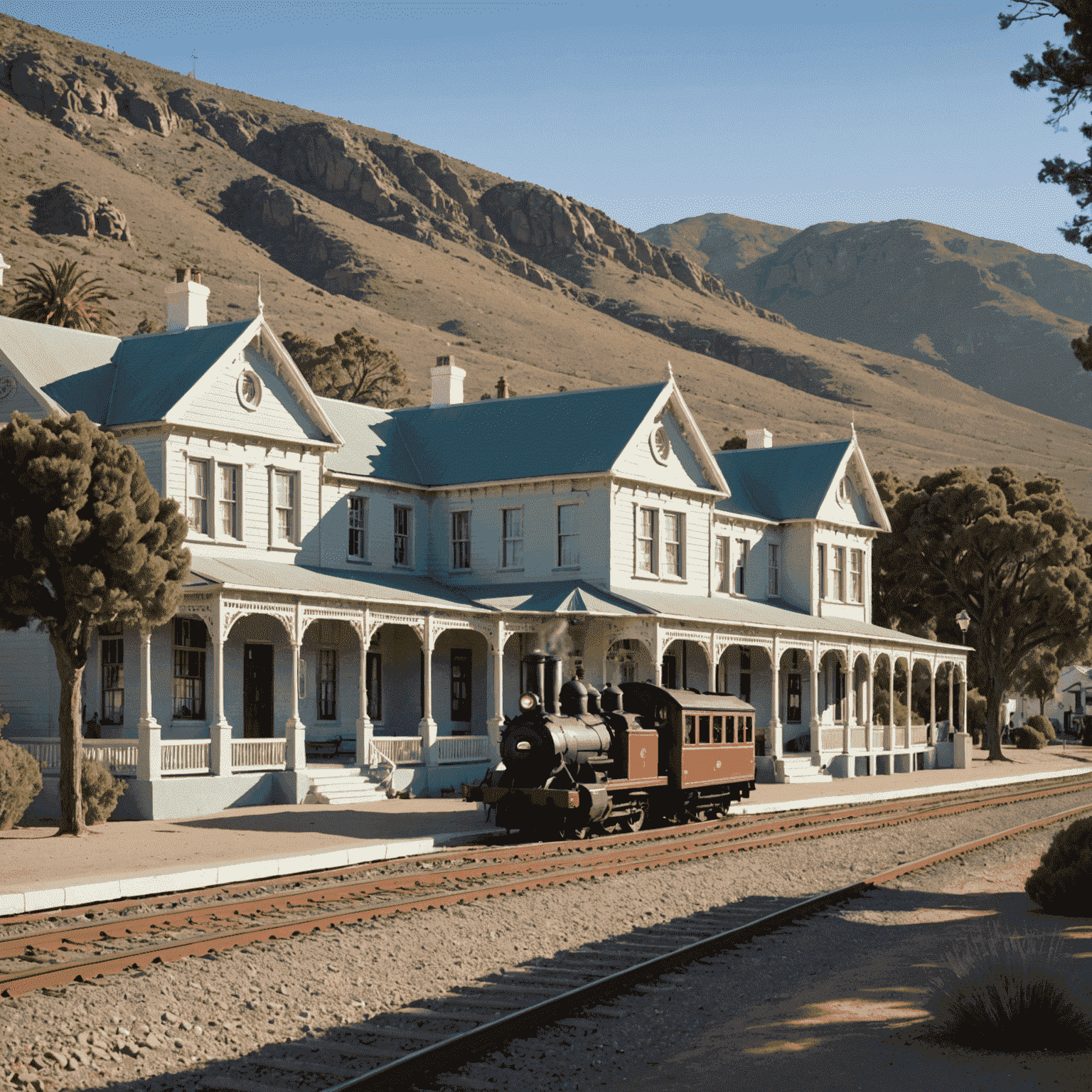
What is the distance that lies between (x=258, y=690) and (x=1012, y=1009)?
2298 cm

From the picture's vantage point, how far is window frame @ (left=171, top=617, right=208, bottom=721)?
2856 centimetres

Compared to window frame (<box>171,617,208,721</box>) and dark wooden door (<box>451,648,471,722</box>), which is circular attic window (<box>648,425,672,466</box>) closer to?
dark wooden door (<box>451,648,471,722</box>)

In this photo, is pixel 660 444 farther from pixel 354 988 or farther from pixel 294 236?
pixel 294 236

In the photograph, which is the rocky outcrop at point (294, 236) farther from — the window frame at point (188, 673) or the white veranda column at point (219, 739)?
the white veranda column at point (219, 739)

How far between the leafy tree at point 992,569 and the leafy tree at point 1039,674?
9863mm

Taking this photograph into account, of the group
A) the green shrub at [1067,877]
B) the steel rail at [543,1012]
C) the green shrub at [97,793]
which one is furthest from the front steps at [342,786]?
the green shrub at [1067,877]

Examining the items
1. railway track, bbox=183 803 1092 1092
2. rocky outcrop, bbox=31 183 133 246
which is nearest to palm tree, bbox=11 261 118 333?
railway track, bbox=183 803 1092 1092

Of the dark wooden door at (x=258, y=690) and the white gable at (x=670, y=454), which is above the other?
the white gable at (x=670, y=454)

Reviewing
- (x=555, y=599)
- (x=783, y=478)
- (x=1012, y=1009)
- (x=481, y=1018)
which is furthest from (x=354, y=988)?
(x=783, y=478)

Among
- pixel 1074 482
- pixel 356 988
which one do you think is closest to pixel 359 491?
pixel 356 988

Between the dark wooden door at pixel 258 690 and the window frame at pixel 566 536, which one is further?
the window frame at pixel 566 536

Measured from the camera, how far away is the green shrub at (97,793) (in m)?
23.4

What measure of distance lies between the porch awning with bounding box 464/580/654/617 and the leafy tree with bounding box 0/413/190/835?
472 inches

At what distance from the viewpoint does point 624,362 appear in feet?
493
